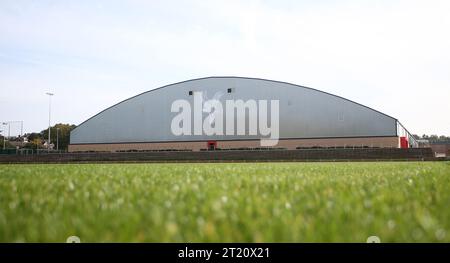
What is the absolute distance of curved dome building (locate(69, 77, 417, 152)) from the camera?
51.0 meters

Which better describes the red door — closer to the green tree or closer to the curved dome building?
the curved dome building

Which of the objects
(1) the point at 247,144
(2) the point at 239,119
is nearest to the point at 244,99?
(2) the point at 239,119

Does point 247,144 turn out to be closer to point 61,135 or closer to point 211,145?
point 211,145

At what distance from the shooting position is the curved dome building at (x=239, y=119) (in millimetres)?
51031

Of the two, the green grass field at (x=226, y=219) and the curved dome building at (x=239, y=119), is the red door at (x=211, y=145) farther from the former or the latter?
the green grass field at (x=226, y=219)

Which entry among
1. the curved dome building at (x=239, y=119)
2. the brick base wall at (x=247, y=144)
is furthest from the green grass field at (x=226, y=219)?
the curved dome building at (x=239, y=119)

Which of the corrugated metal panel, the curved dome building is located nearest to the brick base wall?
the curved dome building

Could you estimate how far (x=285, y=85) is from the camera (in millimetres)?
54156

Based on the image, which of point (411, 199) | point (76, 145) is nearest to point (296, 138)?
Answer: point (76, 145)

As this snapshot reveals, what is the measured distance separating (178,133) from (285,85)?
767 inches

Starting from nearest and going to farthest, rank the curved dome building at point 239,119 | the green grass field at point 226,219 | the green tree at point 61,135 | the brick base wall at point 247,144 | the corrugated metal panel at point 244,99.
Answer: the green grass field at point 226,219, the brick base wall at point 247,144, the curved dome building at point 239,119, the corrugated metal panel at point 244,99, the green tree at point 61,135

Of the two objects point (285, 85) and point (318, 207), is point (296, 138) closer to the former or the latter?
point (285, 85)

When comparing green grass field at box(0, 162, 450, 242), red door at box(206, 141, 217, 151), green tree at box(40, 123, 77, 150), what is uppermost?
green tree at box(40, 123, 77, 150)
